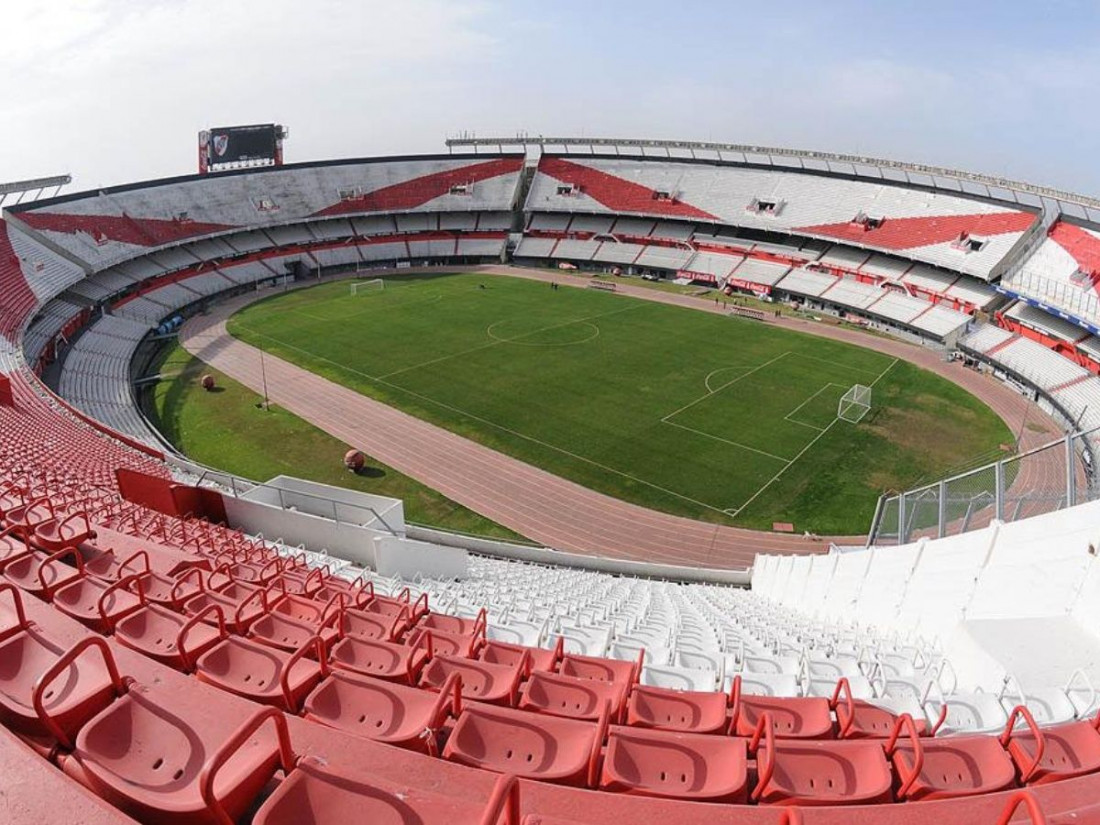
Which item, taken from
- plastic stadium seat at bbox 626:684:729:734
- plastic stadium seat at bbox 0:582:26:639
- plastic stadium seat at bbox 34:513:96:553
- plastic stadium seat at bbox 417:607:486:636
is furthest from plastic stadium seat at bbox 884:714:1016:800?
plastic stadium seat at bbox 34:513:96:553

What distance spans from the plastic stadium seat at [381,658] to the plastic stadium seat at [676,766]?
7.23 feet

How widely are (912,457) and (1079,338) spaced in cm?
1970

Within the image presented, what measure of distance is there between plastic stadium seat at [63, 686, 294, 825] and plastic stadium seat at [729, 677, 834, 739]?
11.3 ft

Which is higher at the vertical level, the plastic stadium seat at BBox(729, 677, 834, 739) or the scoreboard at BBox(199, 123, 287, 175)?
the scoreboard at BBox(199, 123, 287, 175)

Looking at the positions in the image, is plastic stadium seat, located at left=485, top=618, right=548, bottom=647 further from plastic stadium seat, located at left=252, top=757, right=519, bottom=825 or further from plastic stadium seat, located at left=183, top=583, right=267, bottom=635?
plastic stadium seat, located at left=252, top=757, right=519, bottom=825

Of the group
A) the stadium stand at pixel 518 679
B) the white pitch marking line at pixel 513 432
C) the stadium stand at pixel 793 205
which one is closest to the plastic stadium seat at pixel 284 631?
the stadium stand at pixel 518 679

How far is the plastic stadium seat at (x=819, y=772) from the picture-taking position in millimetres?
4344

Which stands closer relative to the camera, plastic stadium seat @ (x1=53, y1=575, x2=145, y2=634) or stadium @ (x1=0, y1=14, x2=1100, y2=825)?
stadium @ (x1=0, y1=14, x2=1100, y2=825)

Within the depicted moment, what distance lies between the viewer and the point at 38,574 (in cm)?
689

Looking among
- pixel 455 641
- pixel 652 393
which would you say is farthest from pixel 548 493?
pixel 455 641

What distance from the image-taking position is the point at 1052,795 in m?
4.15

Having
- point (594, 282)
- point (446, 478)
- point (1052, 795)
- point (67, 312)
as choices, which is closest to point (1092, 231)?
point (594, 282)

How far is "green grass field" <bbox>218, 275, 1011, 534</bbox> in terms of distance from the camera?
3091cm

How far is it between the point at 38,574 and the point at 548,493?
77.2 feet
